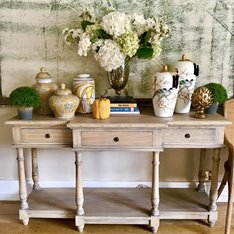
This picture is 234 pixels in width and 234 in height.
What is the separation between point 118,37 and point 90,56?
42 cm

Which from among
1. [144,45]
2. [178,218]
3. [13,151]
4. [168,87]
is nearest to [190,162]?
[178,218]

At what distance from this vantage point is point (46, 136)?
80.6 inches

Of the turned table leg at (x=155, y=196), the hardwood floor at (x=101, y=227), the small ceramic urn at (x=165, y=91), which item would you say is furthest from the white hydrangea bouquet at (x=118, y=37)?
the hardwood floor at (x=101, y=227)

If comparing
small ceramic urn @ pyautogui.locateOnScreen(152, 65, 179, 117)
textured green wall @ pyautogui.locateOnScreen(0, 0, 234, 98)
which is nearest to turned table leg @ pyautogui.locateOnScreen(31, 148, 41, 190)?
textured green wall @ pyautogui.locateOnScreen(0, 0, 234, 98)

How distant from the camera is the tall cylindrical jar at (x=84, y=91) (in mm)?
2150

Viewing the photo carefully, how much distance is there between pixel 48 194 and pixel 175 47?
1.51 m

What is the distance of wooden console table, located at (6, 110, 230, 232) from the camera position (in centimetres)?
197

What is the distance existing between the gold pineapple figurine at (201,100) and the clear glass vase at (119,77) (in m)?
0.50

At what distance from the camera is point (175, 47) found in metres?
2.32

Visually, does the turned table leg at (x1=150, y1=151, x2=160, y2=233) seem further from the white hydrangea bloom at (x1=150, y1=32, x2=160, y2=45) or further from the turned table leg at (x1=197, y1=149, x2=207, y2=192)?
the white hydrangea bloom at (x1=150, y1=32, x2=160, y2=45)

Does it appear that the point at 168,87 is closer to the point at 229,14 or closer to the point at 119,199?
the point at 229,14

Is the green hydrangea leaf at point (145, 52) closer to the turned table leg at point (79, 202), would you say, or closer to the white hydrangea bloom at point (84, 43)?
the white hydrangea bloom at point (84, 43)

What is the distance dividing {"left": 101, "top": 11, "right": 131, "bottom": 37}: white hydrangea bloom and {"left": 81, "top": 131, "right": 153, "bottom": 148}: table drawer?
2.10ft

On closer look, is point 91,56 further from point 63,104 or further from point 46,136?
point 46,136
